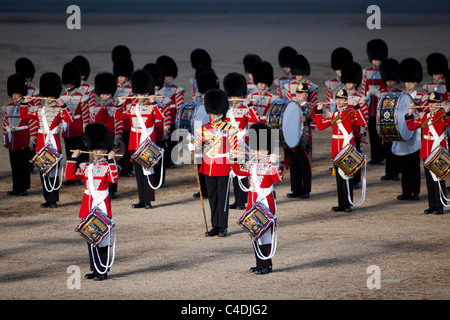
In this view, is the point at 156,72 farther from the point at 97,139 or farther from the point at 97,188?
the point at 97,188

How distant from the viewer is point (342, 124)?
9484 millimetres

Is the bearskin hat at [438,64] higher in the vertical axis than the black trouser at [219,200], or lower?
higher

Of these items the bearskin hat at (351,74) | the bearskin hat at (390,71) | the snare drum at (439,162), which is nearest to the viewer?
the snare drum at (439,162)

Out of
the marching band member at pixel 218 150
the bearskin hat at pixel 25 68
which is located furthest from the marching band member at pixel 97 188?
the bearskin hat at pixel 25 68

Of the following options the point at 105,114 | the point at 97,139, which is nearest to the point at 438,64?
the point at 105,114

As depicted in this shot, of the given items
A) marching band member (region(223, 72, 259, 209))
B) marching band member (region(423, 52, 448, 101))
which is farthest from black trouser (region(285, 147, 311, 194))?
marching band member (region(423, 52, 448, 101))

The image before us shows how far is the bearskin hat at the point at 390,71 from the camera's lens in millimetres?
10727

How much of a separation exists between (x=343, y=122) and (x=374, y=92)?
246 centimetres

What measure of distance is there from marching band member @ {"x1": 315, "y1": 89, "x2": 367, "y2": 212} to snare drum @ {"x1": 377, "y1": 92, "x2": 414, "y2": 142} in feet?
1.07

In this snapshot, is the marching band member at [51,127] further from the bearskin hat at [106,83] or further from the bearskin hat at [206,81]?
the bearskin hat at [206,81]

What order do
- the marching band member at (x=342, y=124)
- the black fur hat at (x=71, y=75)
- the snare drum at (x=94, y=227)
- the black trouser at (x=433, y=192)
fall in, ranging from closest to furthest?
1. the snare drum at (x=94, y=227)
2. the black trouser at (x=433, y=192)
3. the marching band member at (x=342, y=124)
4. the black fur hat at (x=71, y=75)

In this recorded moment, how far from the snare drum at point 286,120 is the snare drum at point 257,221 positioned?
2786 millimetres

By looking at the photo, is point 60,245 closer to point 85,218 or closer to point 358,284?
point 85,218
